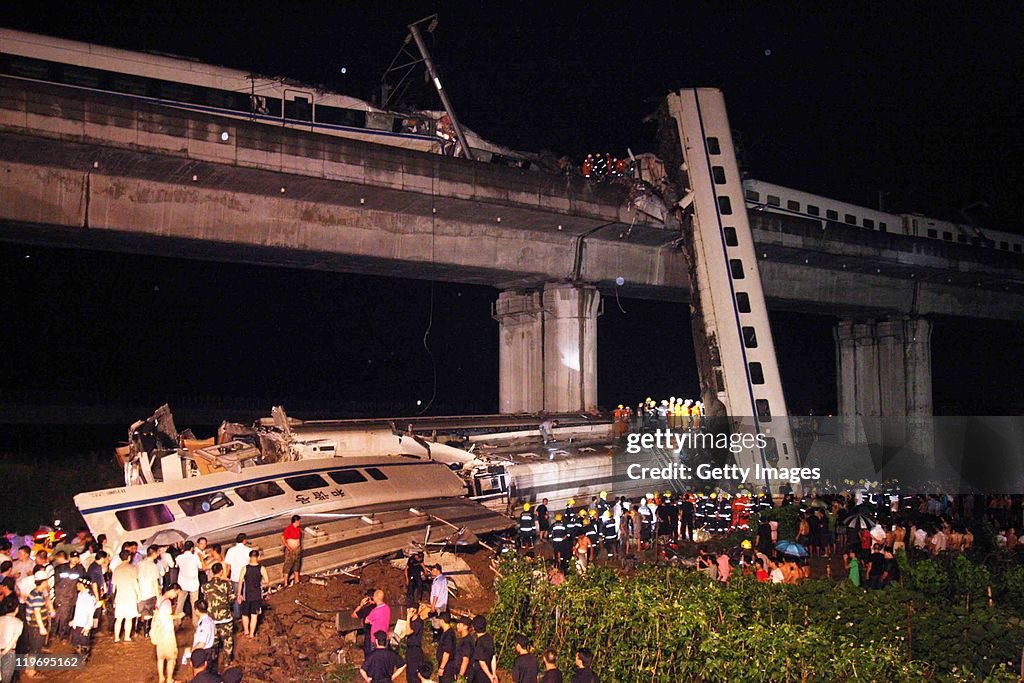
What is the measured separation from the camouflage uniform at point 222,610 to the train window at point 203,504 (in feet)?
14.2

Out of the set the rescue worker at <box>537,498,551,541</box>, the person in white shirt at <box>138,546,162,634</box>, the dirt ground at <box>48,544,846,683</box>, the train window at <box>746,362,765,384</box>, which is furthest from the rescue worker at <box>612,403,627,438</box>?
the person in white shirt at <box>138,546,162,634</box>

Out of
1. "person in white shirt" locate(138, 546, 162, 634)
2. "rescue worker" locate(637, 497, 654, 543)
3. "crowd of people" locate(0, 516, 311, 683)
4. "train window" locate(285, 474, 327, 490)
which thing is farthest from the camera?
"rescue worker" locate(637, 497, 654, 543)

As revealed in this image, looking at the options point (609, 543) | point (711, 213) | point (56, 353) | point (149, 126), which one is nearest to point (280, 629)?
point (609, 543)

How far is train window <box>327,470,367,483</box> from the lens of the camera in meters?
19.4

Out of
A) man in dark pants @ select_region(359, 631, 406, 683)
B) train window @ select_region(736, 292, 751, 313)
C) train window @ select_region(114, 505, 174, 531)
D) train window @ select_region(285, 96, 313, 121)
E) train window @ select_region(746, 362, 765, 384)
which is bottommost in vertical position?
man in dark pants @ select_region(359, 631, 406, 683)

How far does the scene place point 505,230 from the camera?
3084 centimetres

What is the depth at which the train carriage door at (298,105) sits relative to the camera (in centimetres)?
2867

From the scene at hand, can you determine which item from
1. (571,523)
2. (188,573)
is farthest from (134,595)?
(571,523)

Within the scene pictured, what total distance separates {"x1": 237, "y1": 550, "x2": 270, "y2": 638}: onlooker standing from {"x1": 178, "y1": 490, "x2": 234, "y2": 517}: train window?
3091mm

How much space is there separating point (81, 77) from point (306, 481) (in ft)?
A: 45.8

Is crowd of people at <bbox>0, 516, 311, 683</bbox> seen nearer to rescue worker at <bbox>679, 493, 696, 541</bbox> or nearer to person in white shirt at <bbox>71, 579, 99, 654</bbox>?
person in white shirt at <bbox>71, 579, 99, 654</bbox>

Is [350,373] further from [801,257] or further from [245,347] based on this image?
[801,257]

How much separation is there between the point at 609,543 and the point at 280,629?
367 inches

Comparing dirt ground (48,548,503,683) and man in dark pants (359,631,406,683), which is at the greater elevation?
man in dark pants (359,631,406,683)
